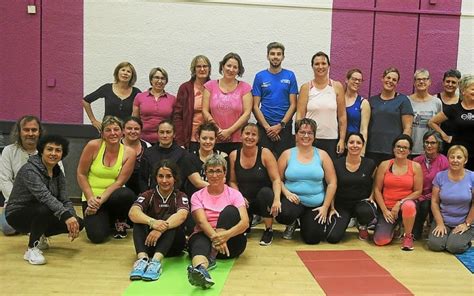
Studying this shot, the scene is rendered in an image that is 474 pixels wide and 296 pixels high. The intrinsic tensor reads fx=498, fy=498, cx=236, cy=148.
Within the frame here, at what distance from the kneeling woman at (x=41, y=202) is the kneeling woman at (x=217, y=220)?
3.00 feet

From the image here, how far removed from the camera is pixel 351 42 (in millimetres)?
5625

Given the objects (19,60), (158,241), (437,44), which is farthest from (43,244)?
(437,44)

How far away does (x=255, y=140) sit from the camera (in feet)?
14.1

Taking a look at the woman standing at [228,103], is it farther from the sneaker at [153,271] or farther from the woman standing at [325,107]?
the sneaker at [153,271]

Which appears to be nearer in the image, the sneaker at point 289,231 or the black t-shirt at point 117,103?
the sneaker at point 289,231

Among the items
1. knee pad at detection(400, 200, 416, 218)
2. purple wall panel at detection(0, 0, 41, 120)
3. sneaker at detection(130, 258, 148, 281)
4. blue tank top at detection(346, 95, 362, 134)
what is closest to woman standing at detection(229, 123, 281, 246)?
blue tank top at detection(346, 95, 362, 134)

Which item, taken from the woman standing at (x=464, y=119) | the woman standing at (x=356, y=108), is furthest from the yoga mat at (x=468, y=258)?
the woman standing at (x=356, y=108)

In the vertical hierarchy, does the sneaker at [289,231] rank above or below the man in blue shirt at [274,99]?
below

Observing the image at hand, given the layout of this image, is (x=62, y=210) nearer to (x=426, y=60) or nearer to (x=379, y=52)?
(x=379, y=52)

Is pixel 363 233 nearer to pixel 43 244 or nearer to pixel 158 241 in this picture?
pixel 158 241

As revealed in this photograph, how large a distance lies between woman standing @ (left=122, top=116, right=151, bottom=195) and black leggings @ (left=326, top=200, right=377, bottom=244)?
1.77 metres

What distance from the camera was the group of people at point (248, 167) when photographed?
3744mm

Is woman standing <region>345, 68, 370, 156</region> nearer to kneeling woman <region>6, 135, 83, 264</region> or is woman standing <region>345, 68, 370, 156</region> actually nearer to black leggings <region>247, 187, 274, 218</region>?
black leggings <region>247, 187, 274, 218</region>

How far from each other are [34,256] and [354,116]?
308 cm
